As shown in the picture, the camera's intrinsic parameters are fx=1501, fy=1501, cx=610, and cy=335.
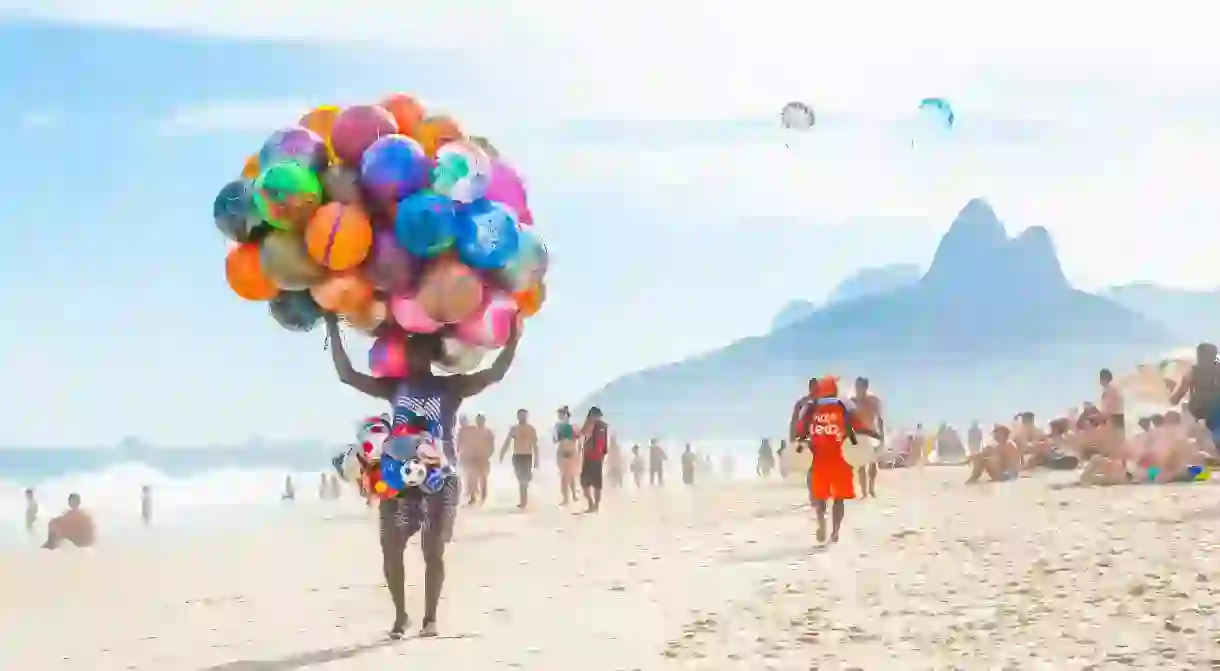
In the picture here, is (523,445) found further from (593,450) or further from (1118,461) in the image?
(1118,461)

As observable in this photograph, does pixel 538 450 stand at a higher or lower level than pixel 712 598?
higher

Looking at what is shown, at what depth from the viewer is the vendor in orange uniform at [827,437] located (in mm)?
13219

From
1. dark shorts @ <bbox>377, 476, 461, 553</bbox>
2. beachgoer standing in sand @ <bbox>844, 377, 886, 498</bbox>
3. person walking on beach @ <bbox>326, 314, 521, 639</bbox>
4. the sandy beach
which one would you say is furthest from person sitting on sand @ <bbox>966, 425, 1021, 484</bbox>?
dark shorts @ <bbox>377, 476, 461, 553</bbox>

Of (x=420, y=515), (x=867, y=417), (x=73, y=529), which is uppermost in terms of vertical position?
(x=867, y=417)

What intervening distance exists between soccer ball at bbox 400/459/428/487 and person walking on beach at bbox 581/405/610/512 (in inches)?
414

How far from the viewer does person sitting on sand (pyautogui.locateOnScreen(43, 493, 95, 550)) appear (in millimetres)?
21609

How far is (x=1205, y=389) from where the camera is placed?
55.9ft

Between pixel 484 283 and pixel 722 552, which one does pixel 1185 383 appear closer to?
pixel 722 552

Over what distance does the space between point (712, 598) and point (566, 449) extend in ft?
36.8

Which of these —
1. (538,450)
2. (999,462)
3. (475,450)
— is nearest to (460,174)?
(538,450)

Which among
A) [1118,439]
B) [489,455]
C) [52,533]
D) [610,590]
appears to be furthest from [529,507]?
→ [610,590]

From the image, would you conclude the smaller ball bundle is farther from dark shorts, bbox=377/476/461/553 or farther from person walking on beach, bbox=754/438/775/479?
person walking on beach, bbox=754/438/775/479

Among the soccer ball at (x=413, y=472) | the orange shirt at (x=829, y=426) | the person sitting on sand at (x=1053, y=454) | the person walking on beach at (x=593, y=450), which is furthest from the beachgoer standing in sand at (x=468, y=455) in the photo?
the soccer ball at (x=413, y=472)

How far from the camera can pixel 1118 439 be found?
61.9ft
